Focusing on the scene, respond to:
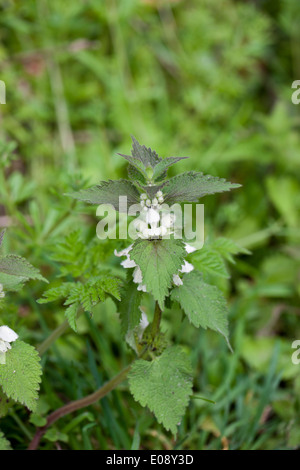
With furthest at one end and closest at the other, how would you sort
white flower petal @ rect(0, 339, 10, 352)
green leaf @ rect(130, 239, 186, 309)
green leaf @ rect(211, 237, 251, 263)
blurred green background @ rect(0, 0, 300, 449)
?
blurred green background @ rect(0, 0, 300, 449) < green leaf @ rect(211, 237, 251, 263) < white flower petal @ rect(0, 339, 10, 352) < green leaf @ rect(130, 239, 186, 309)

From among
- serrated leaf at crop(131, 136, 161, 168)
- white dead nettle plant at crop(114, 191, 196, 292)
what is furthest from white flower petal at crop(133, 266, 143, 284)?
serrated leaf at crop(131, 136, 161, 168)

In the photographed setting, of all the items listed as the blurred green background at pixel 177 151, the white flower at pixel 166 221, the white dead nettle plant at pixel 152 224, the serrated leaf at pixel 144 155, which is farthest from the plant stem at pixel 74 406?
the serrated leaf at pixel 144 155

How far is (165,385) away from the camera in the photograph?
103 centimetres

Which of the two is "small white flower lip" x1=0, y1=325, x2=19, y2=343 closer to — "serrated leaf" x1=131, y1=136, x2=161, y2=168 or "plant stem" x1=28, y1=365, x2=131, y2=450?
"plant stem" x1=28, y1=365, x2=131, y2=450

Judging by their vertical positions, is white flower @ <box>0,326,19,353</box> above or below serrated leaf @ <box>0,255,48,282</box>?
below

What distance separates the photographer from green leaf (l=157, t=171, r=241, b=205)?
37.7 inches

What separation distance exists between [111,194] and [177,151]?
1.38m

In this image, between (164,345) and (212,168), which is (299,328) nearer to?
(212,168)

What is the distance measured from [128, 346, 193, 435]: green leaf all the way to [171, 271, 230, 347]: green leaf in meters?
0.13

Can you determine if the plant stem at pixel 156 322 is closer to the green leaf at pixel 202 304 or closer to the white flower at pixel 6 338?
the green leaf at pixel 202 304

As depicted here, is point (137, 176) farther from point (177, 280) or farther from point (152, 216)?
point (177, 280)

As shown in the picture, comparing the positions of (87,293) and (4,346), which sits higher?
(87,293)

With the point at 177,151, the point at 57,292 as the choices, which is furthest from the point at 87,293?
the point at 177,151
